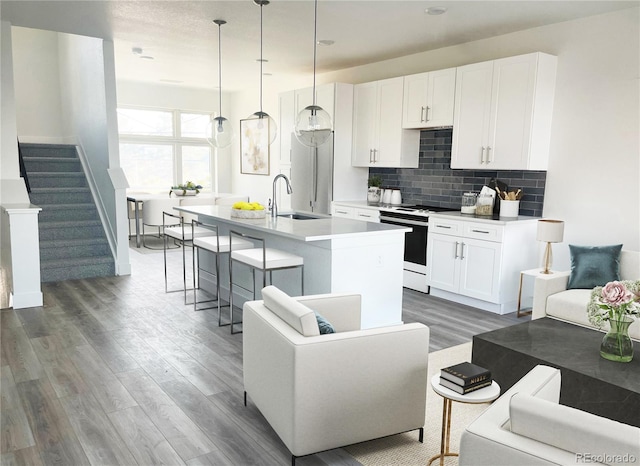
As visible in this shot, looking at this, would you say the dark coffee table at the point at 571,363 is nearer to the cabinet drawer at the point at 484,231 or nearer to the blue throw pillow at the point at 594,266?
the blue throw pillow at the point at 594,266

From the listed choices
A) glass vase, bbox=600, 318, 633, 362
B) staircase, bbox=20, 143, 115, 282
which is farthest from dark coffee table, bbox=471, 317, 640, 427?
staircase, bbox=20, 143, 115, 282

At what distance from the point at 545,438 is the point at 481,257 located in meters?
3.59

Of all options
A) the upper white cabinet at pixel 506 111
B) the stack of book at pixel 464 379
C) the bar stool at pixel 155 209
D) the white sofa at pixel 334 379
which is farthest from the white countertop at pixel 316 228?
the bar stool at pixel 155 209

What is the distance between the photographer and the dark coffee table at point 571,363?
8.20 ft

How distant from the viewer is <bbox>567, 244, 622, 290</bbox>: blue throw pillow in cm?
389

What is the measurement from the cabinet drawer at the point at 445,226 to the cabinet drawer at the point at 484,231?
0.09 meters

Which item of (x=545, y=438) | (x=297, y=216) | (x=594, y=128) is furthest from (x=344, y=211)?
(x=545, y=438)

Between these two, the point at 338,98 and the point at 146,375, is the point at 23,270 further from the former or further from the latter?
the point at 338,98

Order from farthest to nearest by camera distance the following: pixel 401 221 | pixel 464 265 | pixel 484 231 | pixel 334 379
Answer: pixel 401 221 → pixel 464 265 → pixel 484 231 → pixel 334 379

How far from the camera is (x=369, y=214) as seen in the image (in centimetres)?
613

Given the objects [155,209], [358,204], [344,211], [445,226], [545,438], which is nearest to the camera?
[545,438]

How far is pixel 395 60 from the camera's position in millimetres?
6473

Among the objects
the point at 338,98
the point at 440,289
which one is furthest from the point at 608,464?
the point at 338,98

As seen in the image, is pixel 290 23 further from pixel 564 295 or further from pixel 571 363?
pixel 571 363
